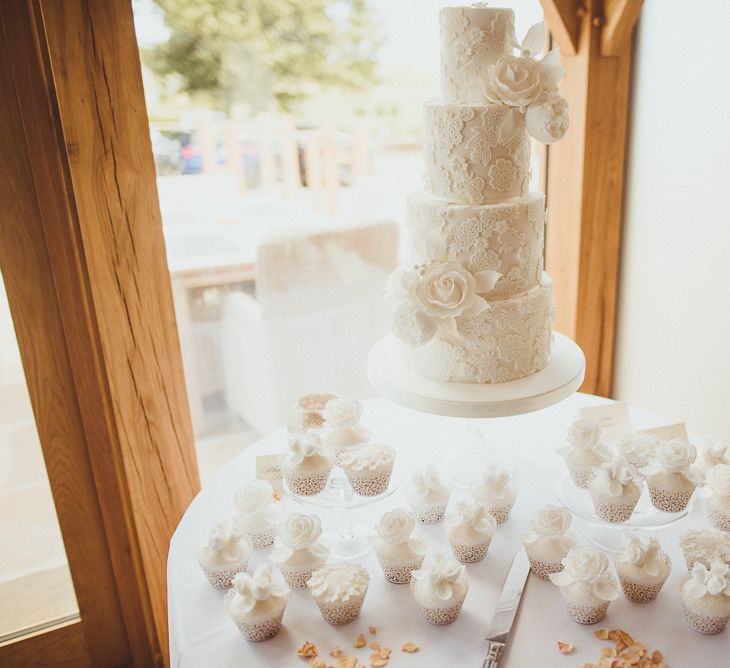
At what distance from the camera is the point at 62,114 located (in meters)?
1.67

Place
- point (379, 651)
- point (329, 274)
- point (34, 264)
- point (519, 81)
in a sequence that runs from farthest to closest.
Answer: point (329, 274) < point (34, 264) < point (519, 81) < point (379, 651)

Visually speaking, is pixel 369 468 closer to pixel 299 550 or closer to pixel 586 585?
pixel 299 550

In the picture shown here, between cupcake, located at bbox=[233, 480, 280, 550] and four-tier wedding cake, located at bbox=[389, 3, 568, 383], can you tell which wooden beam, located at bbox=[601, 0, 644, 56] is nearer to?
four-tier wedding cake, located at bbox=[389, 3, 568, 383]

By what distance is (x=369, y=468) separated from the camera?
4.77ft

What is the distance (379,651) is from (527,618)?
11.5 inches

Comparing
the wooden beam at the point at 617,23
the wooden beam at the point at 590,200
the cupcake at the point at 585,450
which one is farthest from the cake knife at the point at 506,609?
the wooden beam at the point at 617,23

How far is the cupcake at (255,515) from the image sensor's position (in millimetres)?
1480

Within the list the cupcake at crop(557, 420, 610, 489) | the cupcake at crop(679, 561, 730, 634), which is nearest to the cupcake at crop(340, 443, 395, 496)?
the cupcake at crop(557, 420, 610, 489)

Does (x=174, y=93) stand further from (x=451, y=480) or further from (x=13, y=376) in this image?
(x=451, y=480)

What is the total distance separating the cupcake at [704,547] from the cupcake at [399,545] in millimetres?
523

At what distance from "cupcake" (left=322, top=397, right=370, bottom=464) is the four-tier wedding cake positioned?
204 mm

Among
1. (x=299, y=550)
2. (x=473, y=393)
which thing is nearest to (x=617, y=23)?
(x=473, y=393)

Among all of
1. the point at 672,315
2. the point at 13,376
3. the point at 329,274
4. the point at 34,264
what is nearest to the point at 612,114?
the point at 672,315

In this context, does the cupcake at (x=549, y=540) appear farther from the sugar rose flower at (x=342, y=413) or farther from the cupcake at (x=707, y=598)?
the sugar rose flower at (x=342, y=413)
